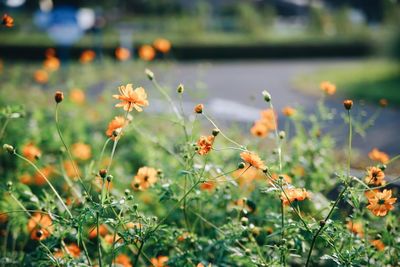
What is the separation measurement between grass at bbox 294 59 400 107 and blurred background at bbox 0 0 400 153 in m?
0.02

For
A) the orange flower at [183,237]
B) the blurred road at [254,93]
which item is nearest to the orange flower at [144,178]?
the orange flower at [183,237]

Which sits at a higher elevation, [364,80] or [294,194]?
[294,194]

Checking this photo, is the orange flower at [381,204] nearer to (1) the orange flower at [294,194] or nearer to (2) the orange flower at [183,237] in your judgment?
(1) the orange flower at [294,194]

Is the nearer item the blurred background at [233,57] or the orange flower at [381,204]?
the orange flower at [381,204]

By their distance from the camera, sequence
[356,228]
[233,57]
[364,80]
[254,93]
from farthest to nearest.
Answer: [233,57] → [364,80] → [254,93] → [356,228]

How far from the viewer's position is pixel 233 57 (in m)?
14.1

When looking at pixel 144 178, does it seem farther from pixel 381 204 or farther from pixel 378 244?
pixel 378 244

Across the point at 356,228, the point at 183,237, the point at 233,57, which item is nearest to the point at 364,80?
the point at 233,57

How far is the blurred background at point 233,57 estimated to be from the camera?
265 inches

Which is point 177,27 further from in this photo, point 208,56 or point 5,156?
point 5,156

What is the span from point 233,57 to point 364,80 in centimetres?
540

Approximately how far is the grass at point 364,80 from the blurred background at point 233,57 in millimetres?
18

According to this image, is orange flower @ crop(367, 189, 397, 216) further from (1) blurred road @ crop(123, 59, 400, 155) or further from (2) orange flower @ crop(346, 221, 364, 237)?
(1) blurred road @ crop(123, 59, 400, 155)

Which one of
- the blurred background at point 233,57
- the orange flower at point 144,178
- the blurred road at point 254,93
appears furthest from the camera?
the blurred background at point 233,57
